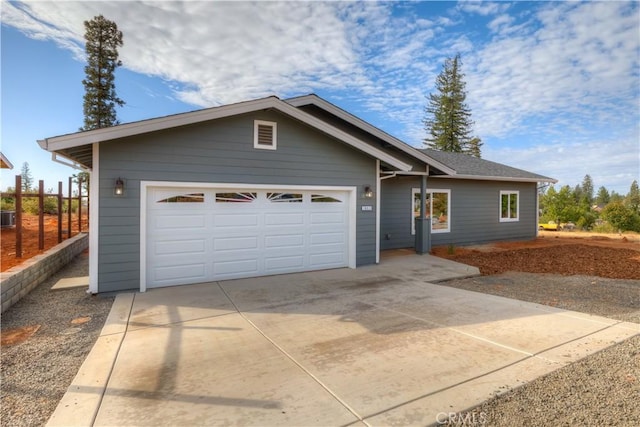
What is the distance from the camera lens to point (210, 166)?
658cm

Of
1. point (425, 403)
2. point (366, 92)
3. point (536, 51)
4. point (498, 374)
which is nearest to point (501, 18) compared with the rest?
point (536, 51)

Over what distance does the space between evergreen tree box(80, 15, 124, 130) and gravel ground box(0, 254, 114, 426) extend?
59.7 ft

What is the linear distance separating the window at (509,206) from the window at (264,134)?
1131cm

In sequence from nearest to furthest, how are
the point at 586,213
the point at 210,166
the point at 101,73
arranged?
the point at 210,166 → the point at 101,73 → the point at 586,213

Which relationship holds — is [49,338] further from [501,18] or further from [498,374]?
[501,18]

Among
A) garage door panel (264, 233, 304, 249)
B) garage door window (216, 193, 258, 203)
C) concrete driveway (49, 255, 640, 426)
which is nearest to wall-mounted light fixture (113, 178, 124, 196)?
garage door window (216, 193, 258, 203)

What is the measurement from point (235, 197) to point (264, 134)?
1549 millimetres

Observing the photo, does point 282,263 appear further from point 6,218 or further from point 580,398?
point 6,218

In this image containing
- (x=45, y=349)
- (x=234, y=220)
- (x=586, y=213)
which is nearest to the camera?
(x=45, y=349)

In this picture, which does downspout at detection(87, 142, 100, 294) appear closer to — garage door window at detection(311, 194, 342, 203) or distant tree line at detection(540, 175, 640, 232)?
garage door window at detection(311, 194, 342, 203)

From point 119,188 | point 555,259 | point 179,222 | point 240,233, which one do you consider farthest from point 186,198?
point 555,259

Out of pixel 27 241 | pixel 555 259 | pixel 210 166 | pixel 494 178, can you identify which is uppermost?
pixel 494 178

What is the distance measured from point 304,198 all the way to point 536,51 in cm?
1008

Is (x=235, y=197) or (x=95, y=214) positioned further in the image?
(x=235, y=197)
